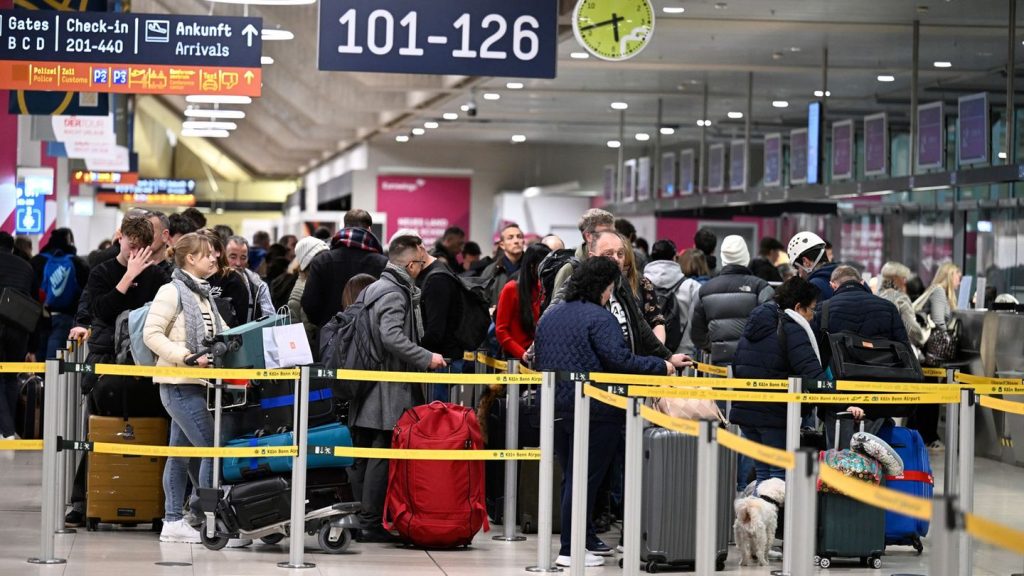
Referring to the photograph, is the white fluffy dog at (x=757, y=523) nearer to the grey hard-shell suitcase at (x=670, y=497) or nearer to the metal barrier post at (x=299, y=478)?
the grey hard-shell suitcase at (x=670, y=497)

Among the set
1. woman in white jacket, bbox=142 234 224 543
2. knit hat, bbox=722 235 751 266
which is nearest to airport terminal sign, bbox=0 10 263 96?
knit hat, bbox=722 235 751 266

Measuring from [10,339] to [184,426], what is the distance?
4919 millimetres

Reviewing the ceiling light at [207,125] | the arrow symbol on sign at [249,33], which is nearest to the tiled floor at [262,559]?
the arrow symbol on sign at [249,33]

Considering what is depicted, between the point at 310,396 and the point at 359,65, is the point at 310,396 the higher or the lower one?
the lower one

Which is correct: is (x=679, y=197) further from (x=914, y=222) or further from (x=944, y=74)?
(x=944, y=74)

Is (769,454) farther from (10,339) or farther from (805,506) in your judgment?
(10,339)

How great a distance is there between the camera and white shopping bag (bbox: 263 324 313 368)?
775 centimetres

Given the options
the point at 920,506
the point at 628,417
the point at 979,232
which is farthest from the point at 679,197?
the point at 920,506

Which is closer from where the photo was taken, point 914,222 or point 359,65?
point 359,65

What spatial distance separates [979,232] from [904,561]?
1205 centimetres

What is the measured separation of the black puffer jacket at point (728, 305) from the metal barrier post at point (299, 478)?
3740 mm

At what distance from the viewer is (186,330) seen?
770 centimetres

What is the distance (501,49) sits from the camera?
10.9 m

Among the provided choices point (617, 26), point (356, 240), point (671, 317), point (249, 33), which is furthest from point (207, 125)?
point (356, 240)
